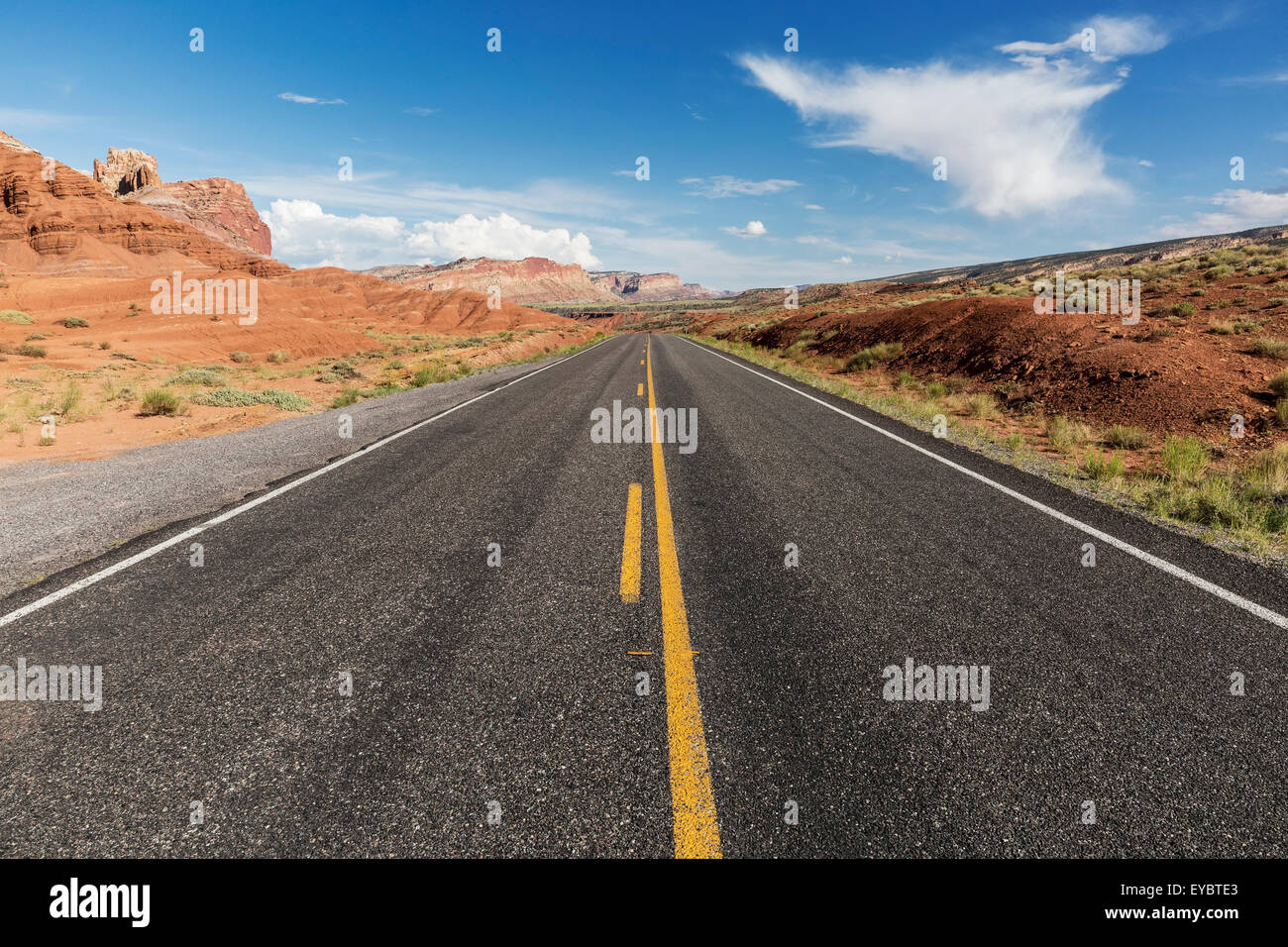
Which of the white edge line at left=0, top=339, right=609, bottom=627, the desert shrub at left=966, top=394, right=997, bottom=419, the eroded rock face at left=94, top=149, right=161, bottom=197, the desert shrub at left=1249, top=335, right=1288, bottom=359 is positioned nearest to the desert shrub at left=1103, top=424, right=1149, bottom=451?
the desert shrub at left=966, top=394, right=997, bottom=419

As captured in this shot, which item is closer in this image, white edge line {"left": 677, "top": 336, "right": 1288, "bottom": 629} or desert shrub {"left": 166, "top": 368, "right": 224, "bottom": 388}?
white edge line {"left": 677, "top": 336, "right": 1288, "bottom": 629}

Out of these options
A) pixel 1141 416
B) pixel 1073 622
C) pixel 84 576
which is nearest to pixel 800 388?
pixel 1141 416

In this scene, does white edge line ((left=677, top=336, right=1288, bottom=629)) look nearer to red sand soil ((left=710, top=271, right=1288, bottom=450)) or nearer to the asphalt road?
the asphalt road

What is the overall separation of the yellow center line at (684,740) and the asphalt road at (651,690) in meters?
0.01

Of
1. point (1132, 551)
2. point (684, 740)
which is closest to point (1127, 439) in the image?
point (1132, 551)

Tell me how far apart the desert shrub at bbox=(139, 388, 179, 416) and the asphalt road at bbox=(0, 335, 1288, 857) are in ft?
33.1

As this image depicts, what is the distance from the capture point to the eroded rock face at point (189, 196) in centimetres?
12288

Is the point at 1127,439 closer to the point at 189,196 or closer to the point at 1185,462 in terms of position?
the point at 1185,462

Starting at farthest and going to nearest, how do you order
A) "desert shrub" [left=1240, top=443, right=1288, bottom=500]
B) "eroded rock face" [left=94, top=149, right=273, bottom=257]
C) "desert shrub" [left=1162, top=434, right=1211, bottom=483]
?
"eroded rock face" [left=94, top=149, right=273, bottom=257]
"desert shrub" [left=1162, top=434, right=1211, bottom=483]
"desert shrub" [left=1240, top=443, right=1288, bottom=500]

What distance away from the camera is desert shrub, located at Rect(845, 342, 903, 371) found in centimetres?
2242
